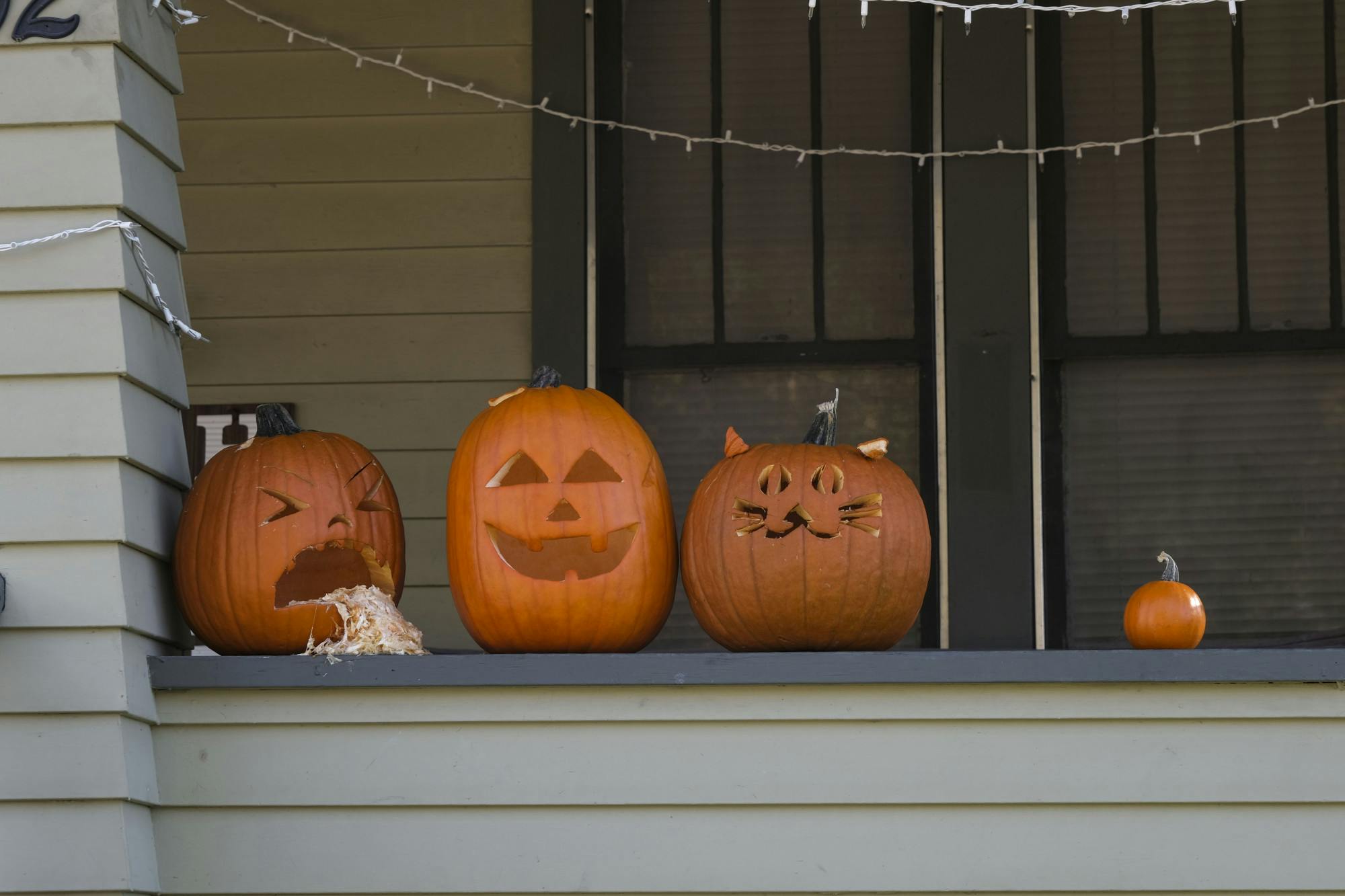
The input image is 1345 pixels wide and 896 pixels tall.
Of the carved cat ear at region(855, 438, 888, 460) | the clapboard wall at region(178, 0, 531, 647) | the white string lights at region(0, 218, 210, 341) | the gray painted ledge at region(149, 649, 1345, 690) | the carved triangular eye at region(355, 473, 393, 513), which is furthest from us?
the clapboard wall at region(178, 0, 531, 647)

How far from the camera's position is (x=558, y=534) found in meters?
2.62

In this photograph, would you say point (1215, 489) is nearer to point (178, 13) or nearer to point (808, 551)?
point (808, 551)

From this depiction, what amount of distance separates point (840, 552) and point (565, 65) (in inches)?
79.9

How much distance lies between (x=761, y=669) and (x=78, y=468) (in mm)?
1238

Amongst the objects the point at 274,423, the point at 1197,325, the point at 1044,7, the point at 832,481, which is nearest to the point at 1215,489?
the point at 1197,325

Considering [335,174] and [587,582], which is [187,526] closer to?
[587,582]

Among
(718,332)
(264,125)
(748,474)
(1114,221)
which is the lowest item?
(748,474)

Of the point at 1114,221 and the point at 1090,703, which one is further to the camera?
the point at 1114,221

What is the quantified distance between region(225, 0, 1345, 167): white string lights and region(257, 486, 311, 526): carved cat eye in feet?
5.21

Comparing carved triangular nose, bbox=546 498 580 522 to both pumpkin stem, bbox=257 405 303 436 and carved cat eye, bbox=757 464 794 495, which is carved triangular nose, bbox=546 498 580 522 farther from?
pumpkin stem, bbox=257 405 303 436

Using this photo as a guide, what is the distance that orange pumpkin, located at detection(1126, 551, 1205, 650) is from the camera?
2.66m

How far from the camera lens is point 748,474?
2.66m

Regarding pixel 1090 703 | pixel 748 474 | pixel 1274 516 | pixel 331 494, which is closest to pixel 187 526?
pixel 331 494

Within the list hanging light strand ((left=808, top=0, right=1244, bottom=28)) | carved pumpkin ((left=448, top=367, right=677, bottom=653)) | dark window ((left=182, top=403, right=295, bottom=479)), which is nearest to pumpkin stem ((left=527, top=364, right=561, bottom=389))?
carved pumpkin ((left=448, top=367, right=677, bottom=653))
